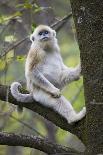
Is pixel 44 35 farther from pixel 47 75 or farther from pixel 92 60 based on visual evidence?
pixel 92 60

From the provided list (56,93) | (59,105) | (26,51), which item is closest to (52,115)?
(59,105)

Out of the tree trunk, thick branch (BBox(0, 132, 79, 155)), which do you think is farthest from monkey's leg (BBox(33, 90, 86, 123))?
the tree trunk

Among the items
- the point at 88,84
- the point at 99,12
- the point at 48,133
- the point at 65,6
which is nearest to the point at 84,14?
the point at 99,12

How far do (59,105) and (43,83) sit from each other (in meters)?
0.38

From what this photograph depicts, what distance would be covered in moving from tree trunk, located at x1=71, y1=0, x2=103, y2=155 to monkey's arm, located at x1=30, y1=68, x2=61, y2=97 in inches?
48.5

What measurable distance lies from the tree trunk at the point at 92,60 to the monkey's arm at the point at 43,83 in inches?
48.5

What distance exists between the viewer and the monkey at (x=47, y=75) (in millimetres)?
5305

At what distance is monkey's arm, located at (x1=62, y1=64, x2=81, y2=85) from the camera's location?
18.6ft

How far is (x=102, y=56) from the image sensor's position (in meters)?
4.22

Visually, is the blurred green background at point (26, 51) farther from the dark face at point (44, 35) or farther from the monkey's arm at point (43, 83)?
the monkey's arm at point (43, 83)

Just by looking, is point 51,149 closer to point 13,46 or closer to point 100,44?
point 100,44

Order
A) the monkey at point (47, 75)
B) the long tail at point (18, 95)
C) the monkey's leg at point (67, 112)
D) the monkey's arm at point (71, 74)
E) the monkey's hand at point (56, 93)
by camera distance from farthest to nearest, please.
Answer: the monkey's arm at point (71, 74) < the monkey's hand at point (56, 93) < the monkey at point (47, 75) < the long tail at point (18, 95) < the monkey's leg at point (67, 112)

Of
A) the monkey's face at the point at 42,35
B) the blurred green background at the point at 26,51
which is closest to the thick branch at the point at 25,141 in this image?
the monkey's face at the point at 42,35

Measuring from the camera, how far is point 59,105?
5.34 meters
